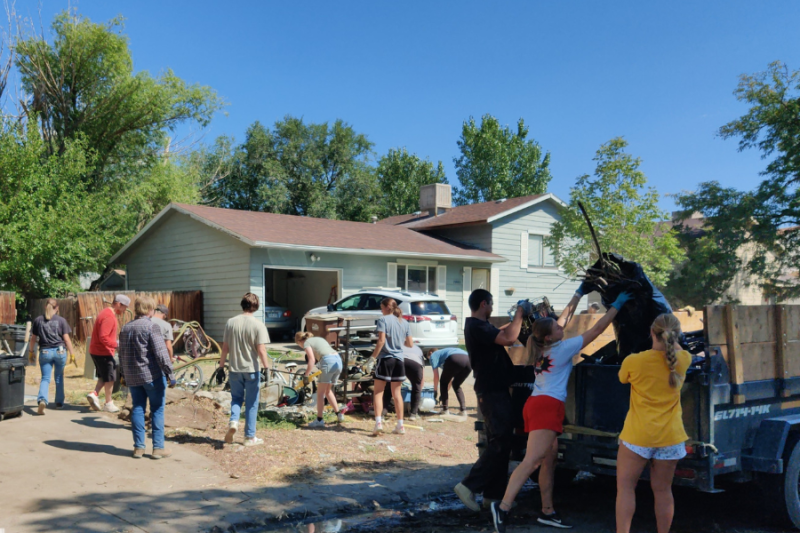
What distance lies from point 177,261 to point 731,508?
18282 millimetres

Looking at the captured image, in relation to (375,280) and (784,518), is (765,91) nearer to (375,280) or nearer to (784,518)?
(375,280)

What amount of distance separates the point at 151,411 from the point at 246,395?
1046 mm

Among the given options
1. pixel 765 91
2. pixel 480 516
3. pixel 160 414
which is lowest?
pixel 480 516

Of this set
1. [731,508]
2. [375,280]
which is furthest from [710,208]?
[731,508]

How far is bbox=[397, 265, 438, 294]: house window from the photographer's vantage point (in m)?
21.3

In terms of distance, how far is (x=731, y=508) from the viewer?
5711 millimetres

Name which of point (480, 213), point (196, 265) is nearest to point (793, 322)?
point (196, 265)

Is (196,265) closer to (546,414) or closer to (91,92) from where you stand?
(91,92)

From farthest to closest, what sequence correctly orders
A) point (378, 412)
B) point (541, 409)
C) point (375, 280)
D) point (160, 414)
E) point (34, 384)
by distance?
point (375, 280)
point (34, 384)
point (378, 412)
point (160, 414)
point (541, 409)

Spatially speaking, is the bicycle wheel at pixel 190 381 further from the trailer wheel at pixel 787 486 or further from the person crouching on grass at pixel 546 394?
the trailer wheel at pixel 787 486

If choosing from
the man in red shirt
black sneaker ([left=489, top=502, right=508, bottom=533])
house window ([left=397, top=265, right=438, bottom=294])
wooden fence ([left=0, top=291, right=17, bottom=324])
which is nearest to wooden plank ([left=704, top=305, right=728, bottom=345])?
black sneaker ([left=489, top=502, right=508, bottom=533])

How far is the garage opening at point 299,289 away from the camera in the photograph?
2369 centimetres

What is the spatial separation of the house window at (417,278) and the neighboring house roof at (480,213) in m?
3.34

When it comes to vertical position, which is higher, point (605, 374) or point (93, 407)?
point (605, 374)
